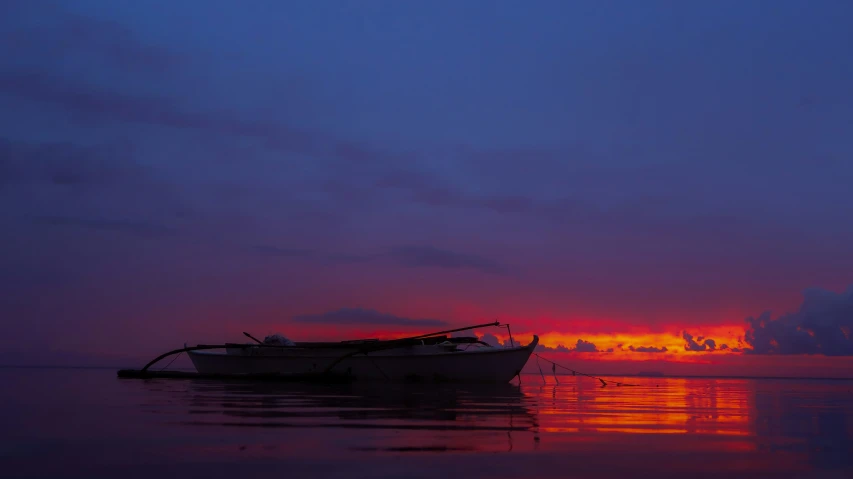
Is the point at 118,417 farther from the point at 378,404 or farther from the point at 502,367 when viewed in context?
the point at 502,367

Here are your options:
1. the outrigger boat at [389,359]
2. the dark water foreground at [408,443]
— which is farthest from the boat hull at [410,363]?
the dark water foreground at [408,443]

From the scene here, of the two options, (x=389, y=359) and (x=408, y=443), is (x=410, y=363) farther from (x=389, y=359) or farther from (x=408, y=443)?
(x=408, y=443)

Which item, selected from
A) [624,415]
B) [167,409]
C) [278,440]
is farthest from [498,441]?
[167,409]

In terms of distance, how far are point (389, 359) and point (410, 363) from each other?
1251 mm

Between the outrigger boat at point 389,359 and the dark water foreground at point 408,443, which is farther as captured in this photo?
the outrigger boat at point 389,359

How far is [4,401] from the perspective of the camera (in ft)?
61.4

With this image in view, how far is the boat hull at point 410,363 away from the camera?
3553 cm

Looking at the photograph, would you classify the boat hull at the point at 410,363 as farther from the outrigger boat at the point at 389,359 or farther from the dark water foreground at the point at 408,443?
the dark water foreground at the point at 408,443

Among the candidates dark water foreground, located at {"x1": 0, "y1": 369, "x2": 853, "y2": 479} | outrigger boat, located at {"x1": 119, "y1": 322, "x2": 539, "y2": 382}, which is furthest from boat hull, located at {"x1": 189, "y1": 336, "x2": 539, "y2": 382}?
dark water foreground, located at {"x1": 0, "y1": 369, "x2": 853, "y2": 479}

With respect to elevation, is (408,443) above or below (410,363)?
below

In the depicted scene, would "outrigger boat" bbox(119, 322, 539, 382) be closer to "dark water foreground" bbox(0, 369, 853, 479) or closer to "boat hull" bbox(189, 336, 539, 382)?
"boat hull" bbox(189, 336, 539, 382)

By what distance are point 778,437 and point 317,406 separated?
35.4 feet

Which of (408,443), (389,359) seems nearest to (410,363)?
(389,359)

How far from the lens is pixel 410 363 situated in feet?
119
